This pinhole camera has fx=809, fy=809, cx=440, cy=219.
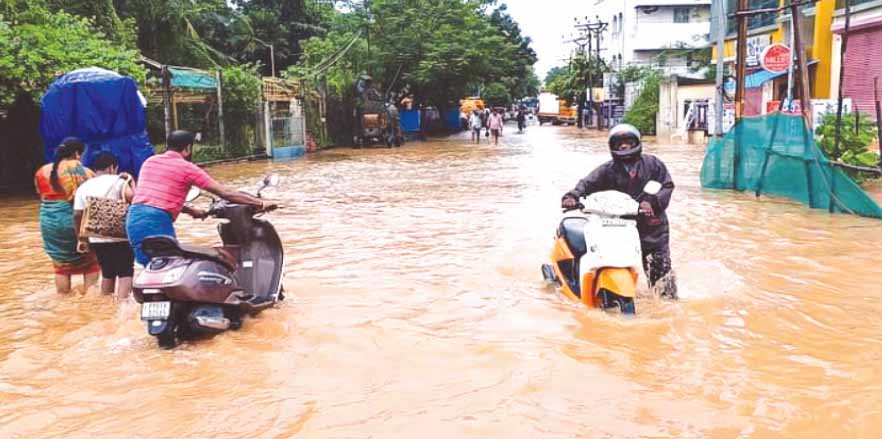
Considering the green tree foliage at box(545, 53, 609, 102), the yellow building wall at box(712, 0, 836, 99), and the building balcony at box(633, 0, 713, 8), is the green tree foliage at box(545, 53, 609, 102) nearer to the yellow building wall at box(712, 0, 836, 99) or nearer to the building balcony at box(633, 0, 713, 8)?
the building balcony at box(633, 0, 713, 8)

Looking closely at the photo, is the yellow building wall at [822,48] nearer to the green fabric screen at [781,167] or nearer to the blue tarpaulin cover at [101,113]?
the green fabric screen at [781,167]

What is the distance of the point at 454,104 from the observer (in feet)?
133

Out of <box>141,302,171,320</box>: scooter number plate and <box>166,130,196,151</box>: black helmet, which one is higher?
<box>166,130,196,151</box>: black helmet

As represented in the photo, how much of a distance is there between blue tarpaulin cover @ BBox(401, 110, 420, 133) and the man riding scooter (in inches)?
1273

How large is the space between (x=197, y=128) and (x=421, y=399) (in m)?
20.3

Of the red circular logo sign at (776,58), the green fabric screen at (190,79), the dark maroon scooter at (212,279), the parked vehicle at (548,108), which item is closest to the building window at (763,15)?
the red circular logo sign at (776,58)

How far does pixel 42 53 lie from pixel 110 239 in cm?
845

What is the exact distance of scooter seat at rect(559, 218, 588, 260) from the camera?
592cm

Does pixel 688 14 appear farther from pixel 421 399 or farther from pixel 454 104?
pixel 421 399

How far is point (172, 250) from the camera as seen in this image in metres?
5.15

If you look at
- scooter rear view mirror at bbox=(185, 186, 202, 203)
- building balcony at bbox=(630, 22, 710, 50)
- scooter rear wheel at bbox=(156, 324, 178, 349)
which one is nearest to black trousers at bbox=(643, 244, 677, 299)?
scooter rear view mirror at bbox=(185, 186, 202, 203)

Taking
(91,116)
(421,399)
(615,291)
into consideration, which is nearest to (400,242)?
(91,116)

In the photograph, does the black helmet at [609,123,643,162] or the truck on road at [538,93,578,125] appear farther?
the truck on road at [538,93,578,125]

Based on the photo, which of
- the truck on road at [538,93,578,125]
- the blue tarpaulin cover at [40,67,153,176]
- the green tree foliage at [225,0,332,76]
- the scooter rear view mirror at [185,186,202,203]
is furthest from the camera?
the truck on road at [538,93,578,125]
